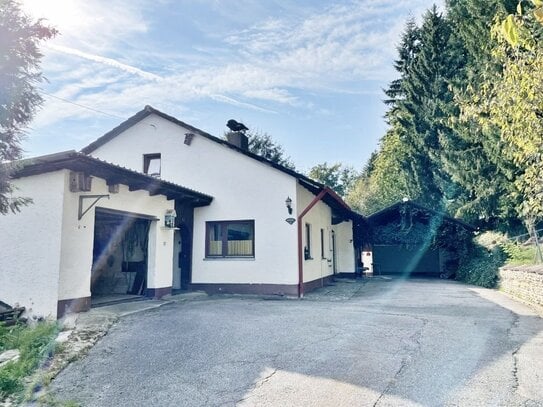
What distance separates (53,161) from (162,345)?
4.01m

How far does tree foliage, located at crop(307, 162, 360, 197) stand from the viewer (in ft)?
156

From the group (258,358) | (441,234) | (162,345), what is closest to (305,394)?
(258,358)

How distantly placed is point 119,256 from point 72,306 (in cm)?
455

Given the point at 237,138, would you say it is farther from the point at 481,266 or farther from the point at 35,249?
the point at 481,266

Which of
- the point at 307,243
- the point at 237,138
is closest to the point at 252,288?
the point at 307,243

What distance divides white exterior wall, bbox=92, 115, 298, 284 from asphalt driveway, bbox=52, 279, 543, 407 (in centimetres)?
332

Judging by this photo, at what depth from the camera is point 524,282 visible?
11.2m

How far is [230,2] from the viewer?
8.98 m

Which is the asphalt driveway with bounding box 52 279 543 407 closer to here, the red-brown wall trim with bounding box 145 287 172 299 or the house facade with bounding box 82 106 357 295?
the red-brown wall trim with bounding box 145 287 172 299

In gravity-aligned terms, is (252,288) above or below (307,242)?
below

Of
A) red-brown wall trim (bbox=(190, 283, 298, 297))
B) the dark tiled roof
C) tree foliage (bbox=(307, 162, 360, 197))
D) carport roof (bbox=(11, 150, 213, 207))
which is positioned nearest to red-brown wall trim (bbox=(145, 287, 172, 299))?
red-brown wall trim (bbox=(190, 283, 298, 297))

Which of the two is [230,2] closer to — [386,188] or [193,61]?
[193,61]

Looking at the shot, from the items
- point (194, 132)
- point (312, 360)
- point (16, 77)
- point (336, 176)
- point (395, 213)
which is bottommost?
point (312, 360)

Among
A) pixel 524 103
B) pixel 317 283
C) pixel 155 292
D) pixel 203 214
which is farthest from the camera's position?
pixel 317 283
